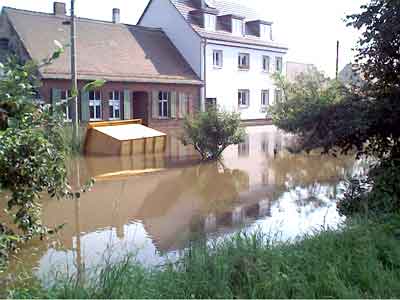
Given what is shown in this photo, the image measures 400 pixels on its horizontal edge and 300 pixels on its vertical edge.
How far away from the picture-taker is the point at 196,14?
3519 centimetres

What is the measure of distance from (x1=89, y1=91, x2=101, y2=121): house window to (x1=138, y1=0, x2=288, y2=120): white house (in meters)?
7.99

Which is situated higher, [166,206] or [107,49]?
[107,49]

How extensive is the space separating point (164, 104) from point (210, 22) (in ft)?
27.5

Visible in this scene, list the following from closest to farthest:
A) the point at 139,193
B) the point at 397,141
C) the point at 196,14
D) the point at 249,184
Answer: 1. the point at 397,141
2. the point at 139,193
3. the point at 249,184
4. the point at 196,14

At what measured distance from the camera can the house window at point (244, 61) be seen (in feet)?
121

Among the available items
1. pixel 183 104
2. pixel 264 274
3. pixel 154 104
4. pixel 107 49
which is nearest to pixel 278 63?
pixel 183 104

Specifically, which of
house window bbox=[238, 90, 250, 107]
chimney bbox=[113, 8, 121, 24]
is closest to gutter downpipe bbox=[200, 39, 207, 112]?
house window bbox=[238, 90, 250, 107]

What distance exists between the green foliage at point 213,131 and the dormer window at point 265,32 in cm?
2364

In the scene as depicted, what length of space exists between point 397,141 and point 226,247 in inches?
169

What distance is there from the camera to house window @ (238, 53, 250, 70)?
36969mm

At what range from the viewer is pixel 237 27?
3794cm

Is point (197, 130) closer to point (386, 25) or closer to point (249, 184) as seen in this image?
point (249, 184)

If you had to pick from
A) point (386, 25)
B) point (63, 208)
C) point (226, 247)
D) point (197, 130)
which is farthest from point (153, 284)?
point (197, 130)

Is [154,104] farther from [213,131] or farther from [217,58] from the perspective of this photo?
[213,131]
